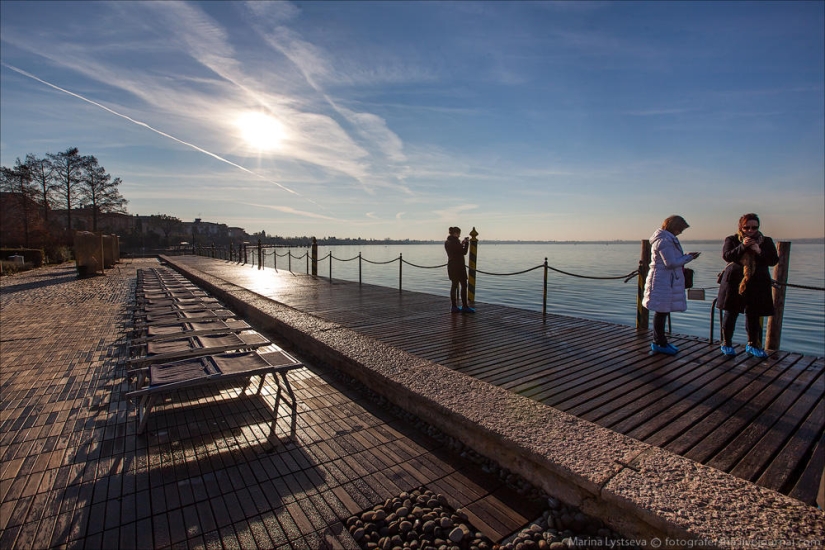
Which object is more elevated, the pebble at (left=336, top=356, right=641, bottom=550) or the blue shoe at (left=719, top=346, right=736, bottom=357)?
the blue shoe at (left=719, top=346, right=736, bottom=357)

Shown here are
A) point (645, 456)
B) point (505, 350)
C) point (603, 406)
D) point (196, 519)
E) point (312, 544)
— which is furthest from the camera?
point (505, 350)

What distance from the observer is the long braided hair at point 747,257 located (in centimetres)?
432

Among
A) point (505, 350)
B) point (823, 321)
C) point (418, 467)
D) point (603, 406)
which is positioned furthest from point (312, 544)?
point (823, 321)

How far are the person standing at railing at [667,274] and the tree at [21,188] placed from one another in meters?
33.9

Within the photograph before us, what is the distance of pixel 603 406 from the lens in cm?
321

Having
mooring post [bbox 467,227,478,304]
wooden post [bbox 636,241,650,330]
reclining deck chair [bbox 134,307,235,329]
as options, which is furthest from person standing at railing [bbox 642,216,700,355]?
reclining deck chair [bbox 134,307,235,329]

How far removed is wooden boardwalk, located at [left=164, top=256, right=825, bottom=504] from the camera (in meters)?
2.60

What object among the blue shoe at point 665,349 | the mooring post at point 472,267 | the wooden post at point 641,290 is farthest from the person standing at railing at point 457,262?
the blue shoe at point 665,349

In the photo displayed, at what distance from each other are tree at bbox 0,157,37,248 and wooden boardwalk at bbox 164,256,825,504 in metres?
30.2

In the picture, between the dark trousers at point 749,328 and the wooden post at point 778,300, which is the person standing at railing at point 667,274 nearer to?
the dark trousers at point 749,328

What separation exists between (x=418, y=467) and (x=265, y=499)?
93cm

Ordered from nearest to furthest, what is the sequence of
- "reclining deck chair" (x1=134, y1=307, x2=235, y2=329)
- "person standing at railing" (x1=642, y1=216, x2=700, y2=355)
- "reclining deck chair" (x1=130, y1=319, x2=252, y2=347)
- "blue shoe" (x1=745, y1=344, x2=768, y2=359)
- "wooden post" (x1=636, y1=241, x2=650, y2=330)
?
"reclining deck chair" (x1=130, y1=319, x2=252, y2=347)
"person standing at railing" (x1=642, y1=216, x2=700, y2=355)
"blue shoe" (x1=745, y1=344, x2=768, y2=359)
"reclining deck chair" (x1=134, y1=307, x2=235, y2=329)
"wooden post" (x1=636, y1=241, x2=650, y2=330)

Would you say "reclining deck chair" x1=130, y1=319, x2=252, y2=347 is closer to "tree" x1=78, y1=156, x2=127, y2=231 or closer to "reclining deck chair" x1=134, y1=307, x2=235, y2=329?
"reclining deck chair" x1=134, y1=307, x2=235, y2=329

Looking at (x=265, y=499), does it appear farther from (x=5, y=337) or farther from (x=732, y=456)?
(x=5, y=337)
